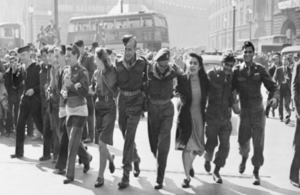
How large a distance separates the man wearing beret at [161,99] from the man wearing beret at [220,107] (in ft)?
1.89

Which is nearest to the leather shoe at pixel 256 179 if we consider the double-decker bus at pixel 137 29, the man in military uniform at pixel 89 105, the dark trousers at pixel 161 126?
the dark trousers at pixel 161 126

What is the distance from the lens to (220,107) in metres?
6.31

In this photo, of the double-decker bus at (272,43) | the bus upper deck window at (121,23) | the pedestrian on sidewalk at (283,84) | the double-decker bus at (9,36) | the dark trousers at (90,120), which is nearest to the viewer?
the dark trousers at (90,120)

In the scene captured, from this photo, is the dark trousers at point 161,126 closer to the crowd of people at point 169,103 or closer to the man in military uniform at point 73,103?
the crowd of people at point 169,103

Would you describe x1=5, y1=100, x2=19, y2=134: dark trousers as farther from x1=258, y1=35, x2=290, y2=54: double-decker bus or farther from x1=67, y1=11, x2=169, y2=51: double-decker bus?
x1=258, y1=35, x2=290, y2=54: double-decker bus

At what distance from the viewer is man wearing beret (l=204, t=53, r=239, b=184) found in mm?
6289

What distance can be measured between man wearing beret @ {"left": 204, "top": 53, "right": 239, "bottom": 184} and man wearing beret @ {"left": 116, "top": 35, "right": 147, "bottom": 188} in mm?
1047

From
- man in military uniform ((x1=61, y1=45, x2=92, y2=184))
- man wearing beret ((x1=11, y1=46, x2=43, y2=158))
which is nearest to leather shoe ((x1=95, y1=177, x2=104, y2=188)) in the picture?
man in military uniform ((x1=61, y1=45, x2=92, y2=184))

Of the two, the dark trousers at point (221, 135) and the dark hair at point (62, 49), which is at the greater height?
the dark hair at point (62, 49)

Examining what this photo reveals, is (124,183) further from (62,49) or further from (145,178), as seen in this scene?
(62,49)

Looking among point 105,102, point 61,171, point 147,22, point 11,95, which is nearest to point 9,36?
point 147,22

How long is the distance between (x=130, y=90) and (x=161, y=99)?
1.59 feet

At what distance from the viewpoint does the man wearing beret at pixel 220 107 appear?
248 inches

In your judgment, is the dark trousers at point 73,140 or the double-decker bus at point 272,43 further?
the double-decker bus at point 272,43
